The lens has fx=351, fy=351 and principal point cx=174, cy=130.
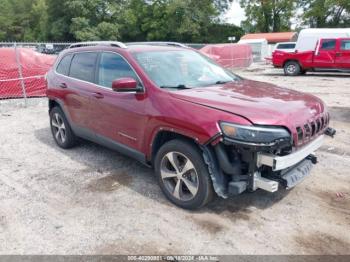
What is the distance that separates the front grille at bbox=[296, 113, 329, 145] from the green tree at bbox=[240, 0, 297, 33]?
55.4 m

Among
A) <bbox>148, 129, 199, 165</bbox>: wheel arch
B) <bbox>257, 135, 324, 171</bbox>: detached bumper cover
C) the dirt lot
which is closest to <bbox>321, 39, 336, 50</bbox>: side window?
the dirt lot

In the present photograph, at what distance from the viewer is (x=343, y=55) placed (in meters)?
16.3

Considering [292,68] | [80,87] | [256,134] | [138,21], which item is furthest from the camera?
[138,21]

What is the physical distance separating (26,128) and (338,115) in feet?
23.0

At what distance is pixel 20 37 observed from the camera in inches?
2918

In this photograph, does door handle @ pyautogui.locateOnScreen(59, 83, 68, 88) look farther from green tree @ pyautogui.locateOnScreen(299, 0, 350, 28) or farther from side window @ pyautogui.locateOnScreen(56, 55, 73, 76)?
green tree @ pyautogui.locateOnScreen(299, 0, 350, 28)

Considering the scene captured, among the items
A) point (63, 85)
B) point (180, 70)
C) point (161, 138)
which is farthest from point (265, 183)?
point (63, 85)

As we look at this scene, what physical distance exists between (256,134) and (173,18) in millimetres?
47625

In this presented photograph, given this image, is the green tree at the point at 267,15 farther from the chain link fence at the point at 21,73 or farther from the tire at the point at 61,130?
the tire at the point at 61,130

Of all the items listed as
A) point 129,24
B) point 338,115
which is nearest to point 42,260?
point 338,115

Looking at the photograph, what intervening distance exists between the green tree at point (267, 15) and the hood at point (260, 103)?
2179 inches

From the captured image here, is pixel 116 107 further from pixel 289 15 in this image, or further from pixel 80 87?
pixel 289 15

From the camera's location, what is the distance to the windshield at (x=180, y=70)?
4.13m

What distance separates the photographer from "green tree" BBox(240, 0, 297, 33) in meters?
54.4
